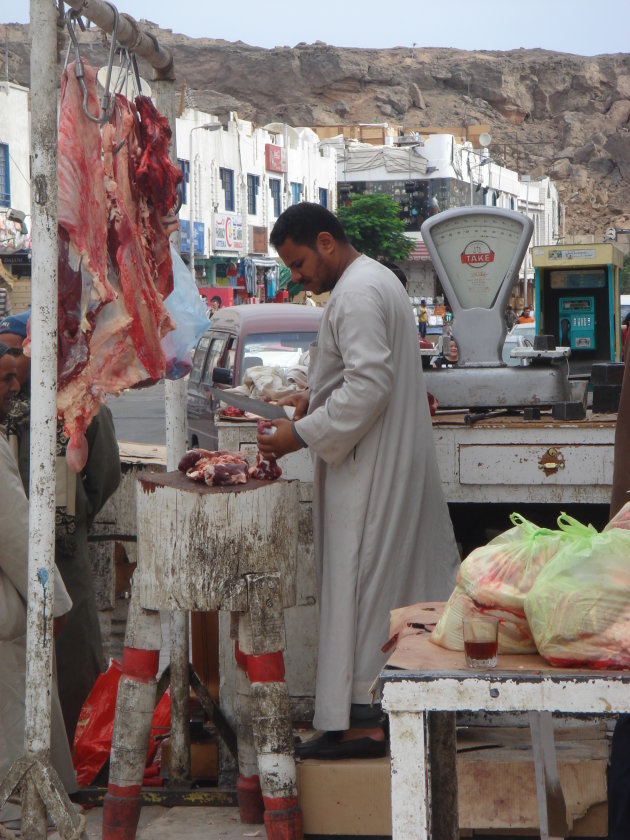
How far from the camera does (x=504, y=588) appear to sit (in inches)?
89.1

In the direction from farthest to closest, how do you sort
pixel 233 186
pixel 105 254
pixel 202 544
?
pixel 233 186 → pixel 105 254 → pixel 202 544

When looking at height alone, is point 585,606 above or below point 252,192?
below

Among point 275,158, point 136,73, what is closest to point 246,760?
point 136,73

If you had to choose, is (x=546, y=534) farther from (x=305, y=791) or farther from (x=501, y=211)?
(x=501, y=211)

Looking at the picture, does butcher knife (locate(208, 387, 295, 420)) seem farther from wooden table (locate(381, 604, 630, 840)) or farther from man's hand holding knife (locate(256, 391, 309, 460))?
wooden table (locate(381, 604, 630, 840))

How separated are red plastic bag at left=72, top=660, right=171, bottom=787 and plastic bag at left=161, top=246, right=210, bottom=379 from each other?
131 cm

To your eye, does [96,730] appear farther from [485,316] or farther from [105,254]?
[485,316]

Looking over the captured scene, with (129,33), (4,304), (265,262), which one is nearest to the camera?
(129,33)

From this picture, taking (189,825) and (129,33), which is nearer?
(189,825)

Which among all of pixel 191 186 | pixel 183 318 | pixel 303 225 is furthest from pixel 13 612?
pixel 191 186

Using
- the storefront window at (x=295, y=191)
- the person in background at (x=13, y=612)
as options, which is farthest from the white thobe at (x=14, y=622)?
the storefront window at (x=295, y=191)

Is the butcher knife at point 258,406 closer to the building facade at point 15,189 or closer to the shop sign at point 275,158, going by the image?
the building facade at point 15,189

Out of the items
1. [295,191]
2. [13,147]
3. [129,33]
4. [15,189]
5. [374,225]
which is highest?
[295,191]

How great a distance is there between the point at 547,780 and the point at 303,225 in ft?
6.54
